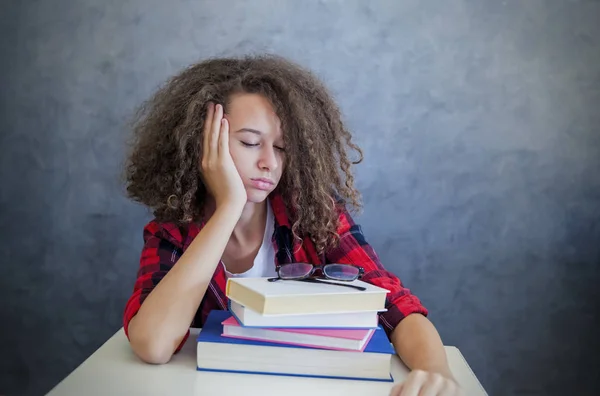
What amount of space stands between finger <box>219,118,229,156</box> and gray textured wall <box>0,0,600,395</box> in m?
0.61

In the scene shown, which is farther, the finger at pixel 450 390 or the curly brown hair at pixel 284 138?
the curly brown hair at pixel 284 138

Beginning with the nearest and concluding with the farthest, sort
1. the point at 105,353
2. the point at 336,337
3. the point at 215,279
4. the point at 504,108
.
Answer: the point at 336,337 < the point at 105,353 < the point at 215,279 < the point at 504,108

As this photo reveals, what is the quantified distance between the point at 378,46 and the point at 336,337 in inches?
41.9

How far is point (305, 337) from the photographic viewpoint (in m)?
0.69

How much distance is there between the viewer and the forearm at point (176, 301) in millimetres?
748

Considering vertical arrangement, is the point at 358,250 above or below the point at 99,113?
Answer: below

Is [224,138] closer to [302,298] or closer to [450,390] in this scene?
[302,298]

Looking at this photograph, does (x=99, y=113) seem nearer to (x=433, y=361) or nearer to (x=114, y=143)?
(x=114, y=143)

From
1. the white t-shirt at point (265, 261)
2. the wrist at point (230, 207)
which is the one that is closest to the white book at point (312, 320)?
the wrist at point (230, 207)

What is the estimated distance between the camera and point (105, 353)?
0.79 metres

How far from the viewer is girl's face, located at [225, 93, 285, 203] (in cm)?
98

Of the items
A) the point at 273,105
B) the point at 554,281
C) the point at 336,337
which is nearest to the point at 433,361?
the point at 336,337

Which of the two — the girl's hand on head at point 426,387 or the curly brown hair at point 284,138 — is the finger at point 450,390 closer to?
the girl's hand on head at point 426,387

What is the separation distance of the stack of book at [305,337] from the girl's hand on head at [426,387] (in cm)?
6
